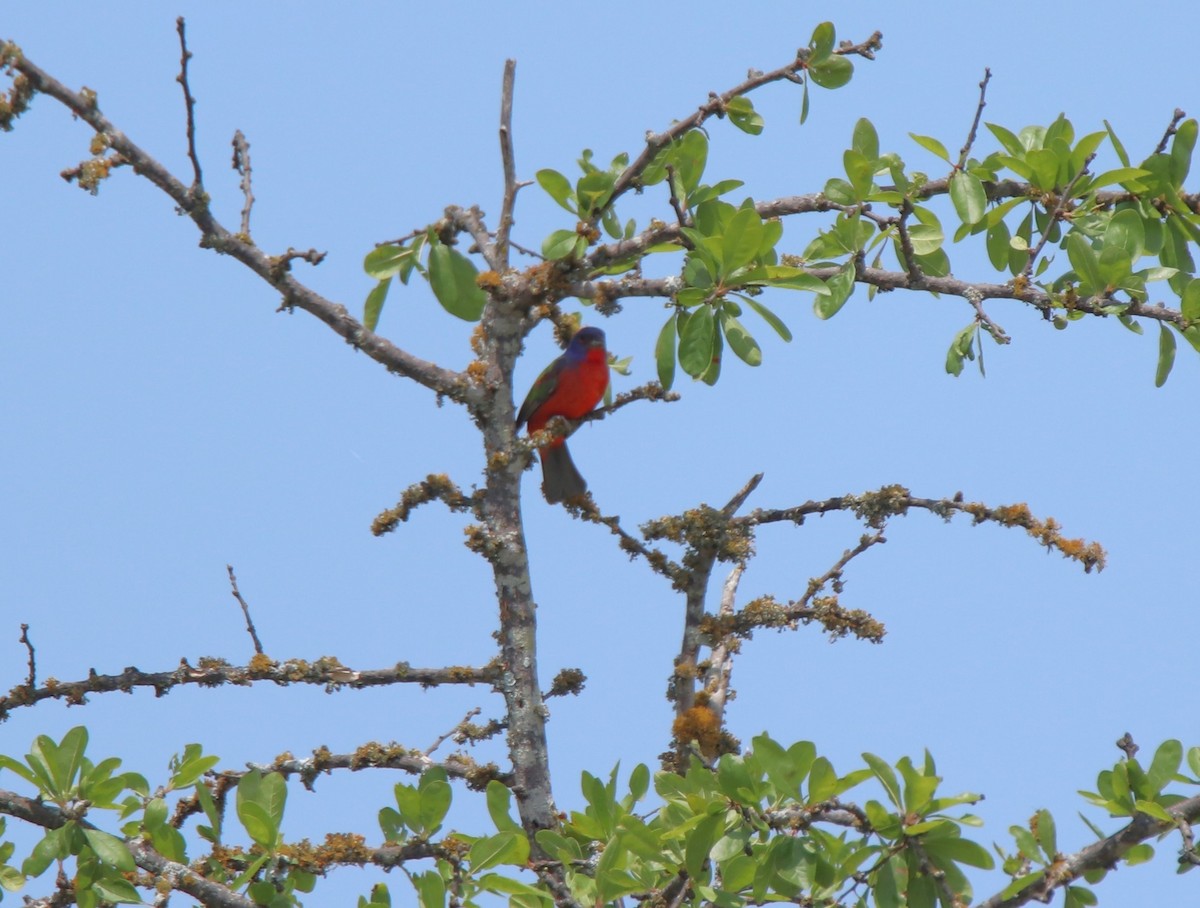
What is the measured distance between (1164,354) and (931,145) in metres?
0.99

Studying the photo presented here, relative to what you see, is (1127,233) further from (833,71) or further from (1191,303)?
(833,71)

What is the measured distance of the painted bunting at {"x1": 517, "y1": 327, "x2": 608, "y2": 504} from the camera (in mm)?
6875

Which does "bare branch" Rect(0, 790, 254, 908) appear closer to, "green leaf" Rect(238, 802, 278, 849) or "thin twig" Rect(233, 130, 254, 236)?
"green leaf" Rect(238, 802, 278, 849)

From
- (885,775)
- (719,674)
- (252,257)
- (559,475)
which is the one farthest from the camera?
(559,475)

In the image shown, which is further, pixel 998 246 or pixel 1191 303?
pixel 998 246

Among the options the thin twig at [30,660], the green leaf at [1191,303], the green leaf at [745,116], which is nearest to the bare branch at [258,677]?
the thin twig at [30,660]

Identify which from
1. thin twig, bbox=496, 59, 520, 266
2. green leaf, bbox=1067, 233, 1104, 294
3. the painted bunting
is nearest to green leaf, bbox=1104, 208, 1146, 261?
green leaf, bbox=1067, 233, 1104, 294

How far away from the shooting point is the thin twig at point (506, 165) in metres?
4.82

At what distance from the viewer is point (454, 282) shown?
504 cm

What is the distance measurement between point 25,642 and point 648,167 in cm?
284

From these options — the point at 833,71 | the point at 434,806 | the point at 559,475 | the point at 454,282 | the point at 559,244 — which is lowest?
the point at 434,806

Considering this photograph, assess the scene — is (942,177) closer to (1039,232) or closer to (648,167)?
(1039,232)

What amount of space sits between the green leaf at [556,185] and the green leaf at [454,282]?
1.93 ft

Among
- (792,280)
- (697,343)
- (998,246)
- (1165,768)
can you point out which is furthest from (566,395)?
(1165,768)
